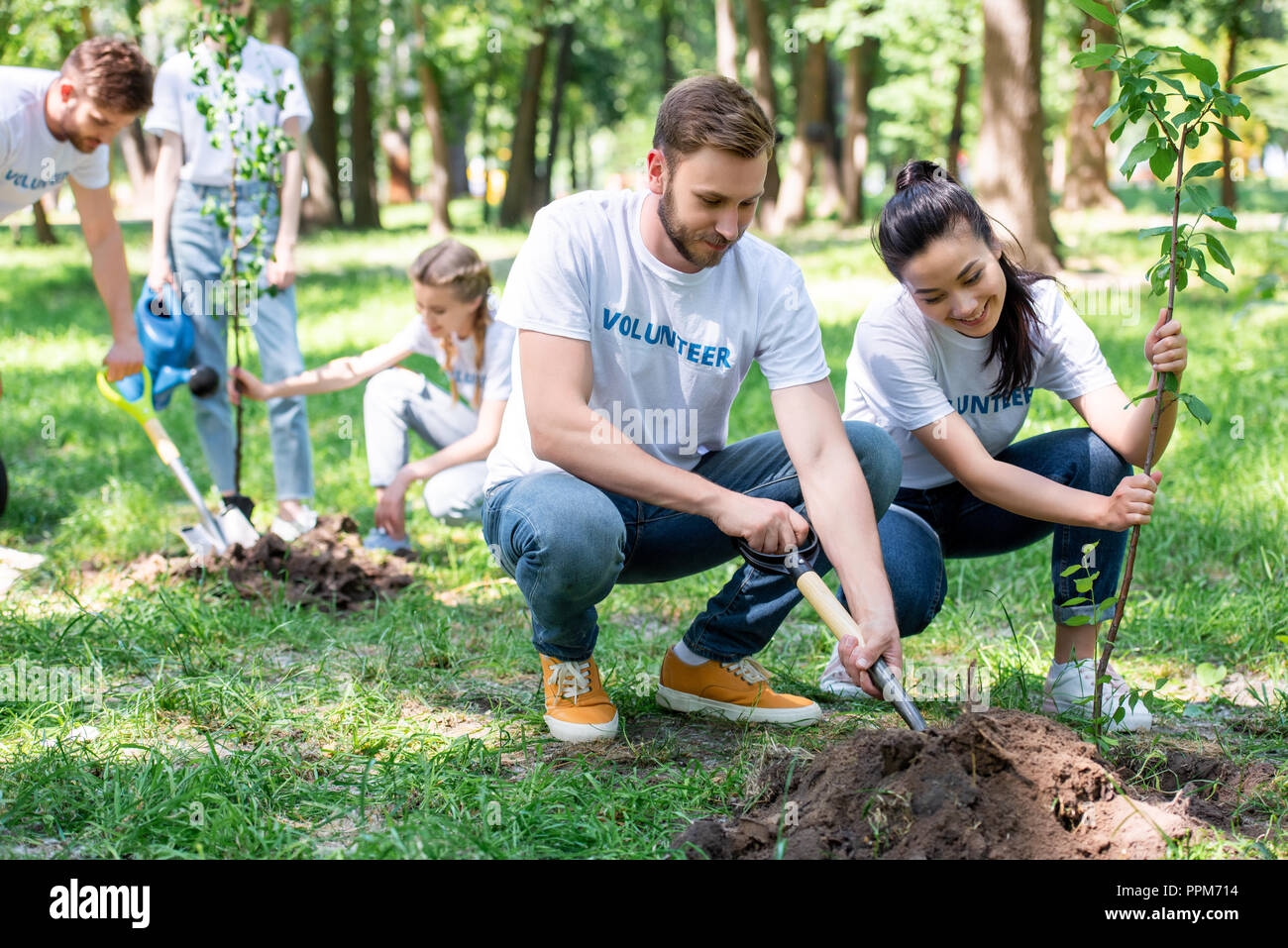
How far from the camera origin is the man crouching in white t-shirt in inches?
96.5

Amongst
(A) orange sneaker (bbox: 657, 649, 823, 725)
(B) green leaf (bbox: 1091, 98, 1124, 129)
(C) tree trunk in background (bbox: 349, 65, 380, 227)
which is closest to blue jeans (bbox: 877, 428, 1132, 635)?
(A) orange sneaker (bbox: 657, 649, 823, 725)

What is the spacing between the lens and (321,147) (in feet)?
61.6

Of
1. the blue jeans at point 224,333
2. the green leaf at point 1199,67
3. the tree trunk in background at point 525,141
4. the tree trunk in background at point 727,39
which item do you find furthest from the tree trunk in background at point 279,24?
the green leaf at point 1199,67

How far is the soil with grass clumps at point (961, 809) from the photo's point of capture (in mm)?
2053

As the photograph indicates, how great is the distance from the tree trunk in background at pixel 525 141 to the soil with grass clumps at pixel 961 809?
18.3 meters

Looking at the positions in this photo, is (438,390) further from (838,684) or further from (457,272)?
(838,684)

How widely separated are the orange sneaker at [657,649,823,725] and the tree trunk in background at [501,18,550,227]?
57.7ft

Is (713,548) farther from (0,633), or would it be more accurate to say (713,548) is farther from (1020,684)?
(0,633)

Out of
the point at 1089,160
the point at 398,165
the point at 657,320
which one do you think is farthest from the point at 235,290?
the point at 398,165

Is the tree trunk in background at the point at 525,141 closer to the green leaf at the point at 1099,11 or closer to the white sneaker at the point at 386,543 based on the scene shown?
the white sneaker at the point at 386,543

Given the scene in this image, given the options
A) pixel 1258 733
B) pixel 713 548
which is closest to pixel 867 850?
pixel 713 548

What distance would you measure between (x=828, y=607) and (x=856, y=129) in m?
18.5

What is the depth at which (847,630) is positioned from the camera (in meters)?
2.31
